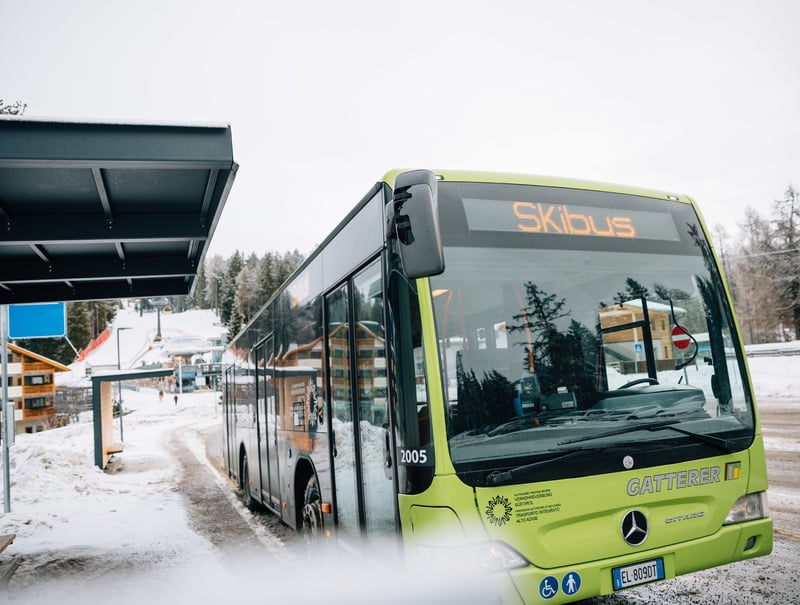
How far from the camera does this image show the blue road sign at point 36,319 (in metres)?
11.2

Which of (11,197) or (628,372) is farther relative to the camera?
(11,197)

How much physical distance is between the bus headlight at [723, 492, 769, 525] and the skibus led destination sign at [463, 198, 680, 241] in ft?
6.13

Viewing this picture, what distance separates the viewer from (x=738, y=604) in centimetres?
466

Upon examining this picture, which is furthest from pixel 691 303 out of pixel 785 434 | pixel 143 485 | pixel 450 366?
pixel 143 485

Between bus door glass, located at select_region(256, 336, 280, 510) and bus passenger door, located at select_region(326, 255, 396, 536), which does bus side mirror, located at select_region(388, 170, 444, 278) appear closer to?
bus passenger door, located at select_region(326, 255, 396, 536)

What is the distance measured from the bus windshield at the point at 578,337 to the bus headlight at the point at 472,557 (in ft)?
1.19

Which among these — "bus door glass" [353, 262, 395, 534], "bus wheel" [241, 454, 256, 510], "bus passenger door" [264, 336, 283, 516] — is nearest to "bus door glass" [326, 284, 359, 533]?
"bus door glass" [353, 262, 395, 534]

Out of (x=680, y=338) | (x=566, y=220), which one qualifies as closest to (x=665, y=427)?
(x=680, y=338)

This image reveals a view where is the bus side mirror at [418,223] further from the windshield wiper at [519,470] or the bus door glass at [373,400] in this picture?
the windshield wiper at [519,470]

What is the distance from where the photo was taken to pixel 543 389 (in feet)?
12.4

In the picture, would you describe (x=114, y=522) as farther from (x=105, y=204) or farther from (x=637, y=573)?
(x=637, y=573)

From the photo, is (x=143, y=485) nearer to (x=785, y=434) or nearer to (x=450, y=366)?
(x=450, y=366)

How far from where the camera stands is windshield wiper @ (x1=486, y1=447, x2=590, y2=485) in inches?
139

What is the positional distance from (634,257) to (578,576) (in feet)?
6.96
